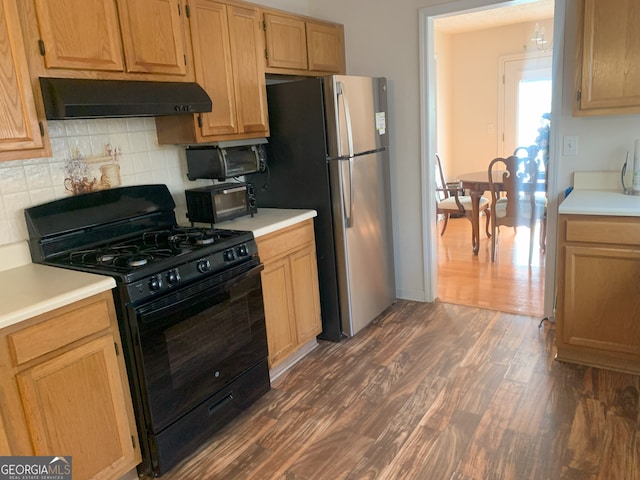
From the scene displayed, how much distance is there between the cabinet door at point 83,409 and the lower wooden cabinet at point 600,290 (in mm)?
2253

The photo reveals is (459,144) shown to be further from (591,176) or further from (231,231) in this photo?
(231,231)

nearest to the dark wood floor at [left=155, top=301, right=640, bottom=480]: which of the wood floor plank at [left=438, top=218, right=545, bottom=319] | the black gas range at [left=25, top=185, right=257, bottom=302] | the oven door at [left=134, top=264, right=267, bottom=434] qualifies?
the oven door at [left=134, top=264, right=267, bottom=434]

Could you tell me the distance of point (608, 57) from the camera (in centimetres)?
254

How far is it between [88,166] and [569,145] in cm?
274

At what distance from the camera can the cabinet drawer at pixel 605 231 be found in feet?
7.81

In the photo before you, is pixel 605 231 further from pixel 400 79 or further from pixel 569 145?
pixel 400 79

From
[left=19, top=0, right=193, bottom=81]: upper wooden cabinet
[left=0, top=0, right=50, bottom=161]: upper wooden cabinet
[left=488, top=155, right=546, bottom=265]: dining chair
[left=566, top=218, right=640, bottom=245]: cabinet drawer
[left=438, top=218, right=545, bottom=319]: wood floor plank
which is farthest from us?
[left=488, top=155, right=546, bottom=265]: dining chair

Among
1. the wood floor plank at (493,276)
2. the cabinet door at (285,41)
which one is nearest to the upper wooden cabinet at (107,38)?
the cabinet door at (285,41)

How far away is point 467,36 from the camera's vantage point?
21.2ft

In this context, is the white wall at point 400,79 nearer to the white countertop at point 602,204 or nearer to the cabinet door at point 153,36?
the white countertop at point 602,204

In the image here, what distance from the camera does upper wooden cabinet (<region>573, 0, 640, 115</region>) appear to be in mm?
2473

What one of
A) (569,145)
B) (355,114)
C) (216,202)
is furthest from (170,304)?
(569,145)

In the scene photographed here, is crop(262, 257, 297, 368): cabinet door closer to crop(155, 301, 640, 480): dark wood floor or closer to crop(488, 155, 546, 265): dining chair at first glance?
crop(155, 301, 640, 480): dark wood floor

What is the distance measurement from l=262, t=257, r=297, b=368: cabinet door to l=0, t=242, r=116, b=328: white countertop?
3.25 feet
